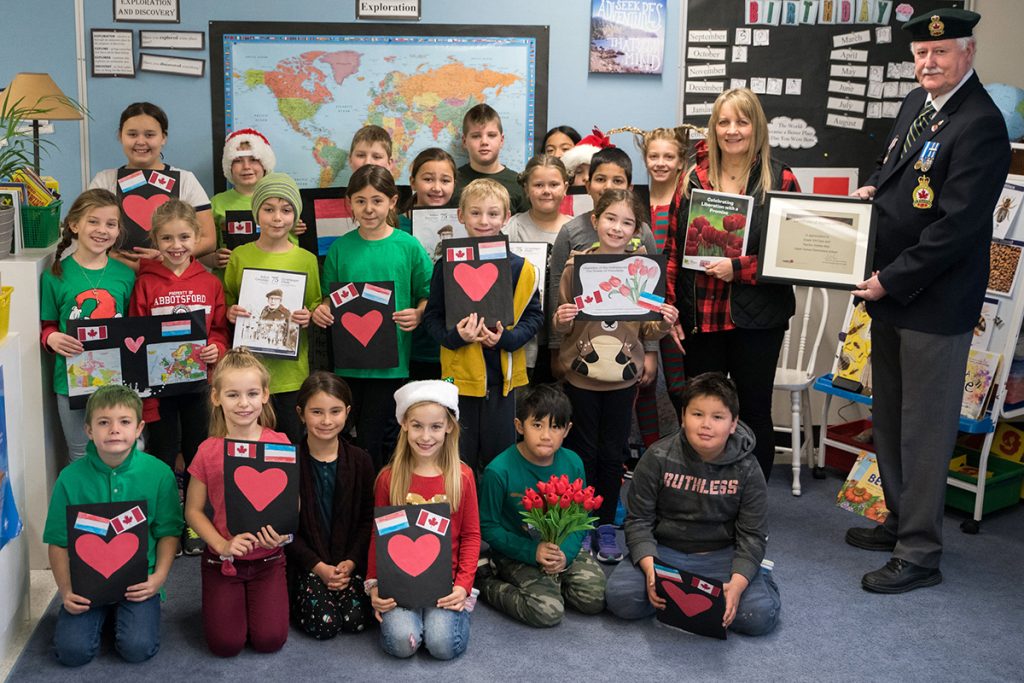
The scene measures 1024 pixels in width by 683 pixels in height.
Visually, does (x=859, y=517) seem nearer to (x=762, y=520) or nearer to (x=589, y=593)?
(x=762, y=520)

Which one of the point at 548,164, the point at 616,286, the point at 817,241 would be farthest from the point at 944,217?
the point at 548,164

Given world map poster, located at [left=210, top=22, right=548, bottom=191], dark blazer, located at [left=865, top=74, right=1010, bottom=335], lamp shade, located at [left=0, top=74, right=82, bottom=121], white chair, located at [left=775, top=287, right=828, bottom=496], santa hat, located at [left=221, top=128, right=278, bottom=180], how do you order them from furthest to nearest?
world map poster, located at [left=210, top=22, right=548, bottom=191] → white chair, located at [left=775, top=287, right=828, bottom=496] → santa hat, located at [left=221, top=128, right=278, bottom=180] → lamp shade, located at [left=0, top=74, right=82, bottom=121] → dark blazer, located at [left=865, top=74, right=1010, bottom=335]

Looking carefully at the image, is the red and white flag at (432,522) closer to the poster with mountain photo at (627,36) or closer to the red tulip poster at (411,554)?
the red tulip poster at (411,554)

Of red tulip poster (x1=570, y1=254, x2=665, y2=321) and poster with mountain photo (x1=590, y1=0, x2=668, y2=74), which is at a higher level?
poster with mountain photo (x1=590, y1=0, x2=668, y2=74)

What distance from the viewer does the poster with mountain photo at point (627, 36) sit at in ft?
16.9

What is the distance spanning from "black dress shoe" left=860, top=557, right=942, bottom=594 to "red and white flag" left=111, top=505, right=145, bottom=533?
243cm

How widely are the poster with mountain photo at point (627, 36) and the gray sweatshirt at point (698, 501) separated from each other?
7.48ft

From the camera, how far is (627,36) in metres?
5.17

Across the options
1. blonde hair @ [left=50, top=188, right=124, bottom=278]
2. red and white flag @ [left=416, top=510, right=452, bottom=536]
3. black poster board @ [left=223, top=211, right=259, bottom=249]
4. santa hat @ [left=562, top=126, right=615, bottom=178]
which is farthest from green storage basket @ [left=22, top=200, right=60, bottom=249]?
santa hat @ [left=562, top=126, right=615, bottom=178]

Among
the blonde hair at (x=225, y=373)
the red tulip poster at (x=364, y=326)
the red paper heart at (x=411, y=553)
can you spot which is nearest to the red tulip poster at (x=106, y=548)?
the blonde hair at (x=225, y=373)

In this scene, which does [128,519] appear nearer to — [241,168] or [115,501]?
[115,501]

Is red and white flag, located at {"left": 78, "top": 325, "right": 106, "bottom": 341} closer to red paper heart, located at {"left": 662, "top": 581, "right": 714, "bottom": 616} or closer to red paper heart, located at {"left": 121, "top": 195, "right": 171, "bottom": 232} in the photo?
red paper heart, located at {"left": 121, "top": 195, "right": 171, "bottom": 232}

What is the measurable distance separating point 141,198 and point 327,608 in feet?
6.19

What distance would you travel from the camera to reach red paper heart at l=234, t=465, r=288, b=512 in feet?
10.5
